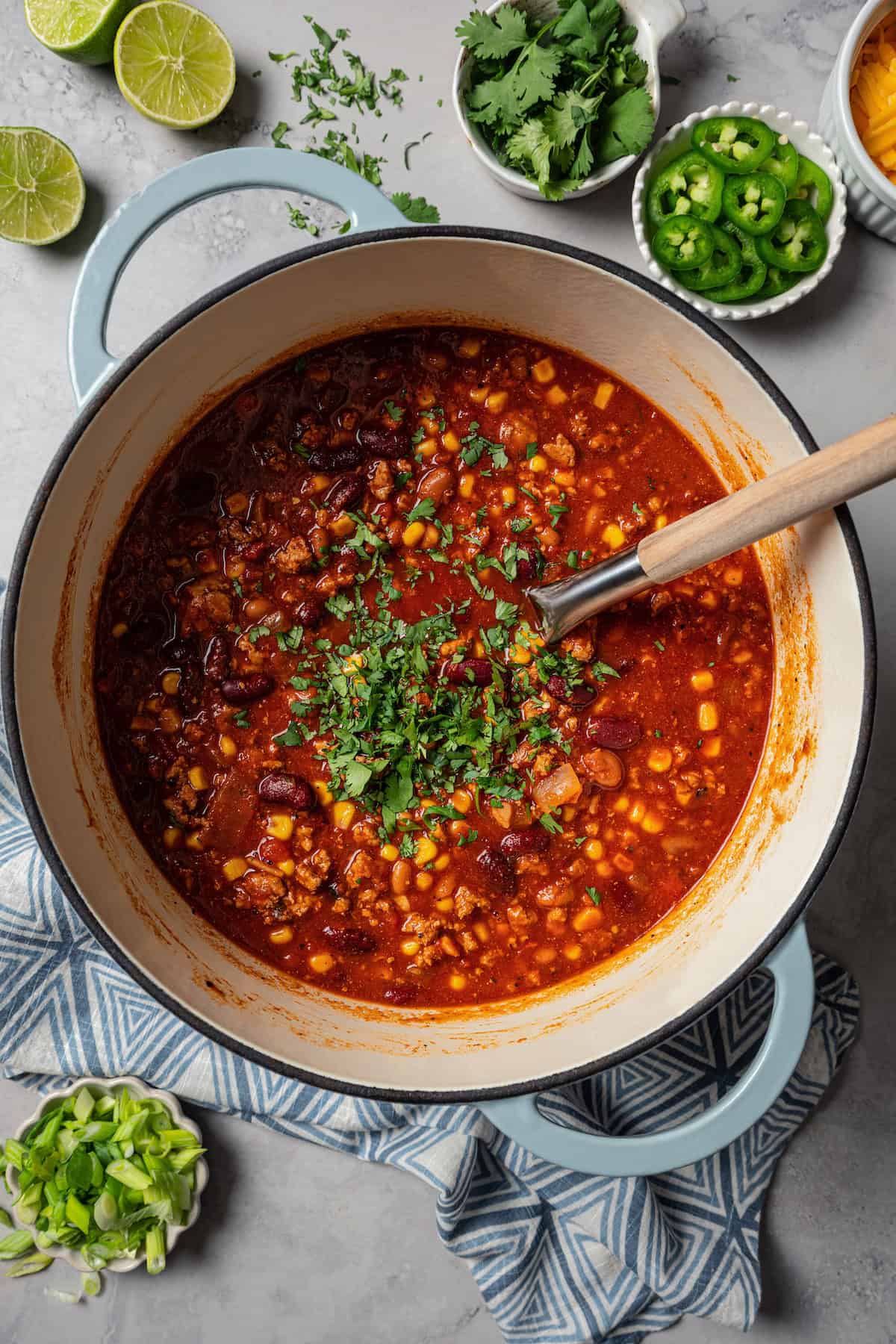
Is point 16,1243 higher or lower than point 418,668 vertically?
lower

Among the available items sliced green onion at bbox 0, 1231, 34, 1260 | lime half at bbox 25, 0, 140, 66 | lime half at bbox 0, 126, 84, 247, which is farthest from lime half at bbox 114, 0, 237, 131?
sliced green onion at bbox 0, 1231, 34, 1260

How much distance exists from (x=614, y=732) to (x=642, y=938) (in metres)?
0.68

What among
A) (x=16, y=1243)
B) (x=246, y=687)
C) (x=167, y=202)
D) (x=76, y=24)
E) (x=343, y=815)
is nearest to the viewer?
(x=167, y=202)

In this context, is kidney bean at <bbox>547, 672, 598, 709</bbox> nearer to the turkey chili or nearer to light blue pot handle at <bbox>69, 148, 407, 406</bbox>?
the turkey chili

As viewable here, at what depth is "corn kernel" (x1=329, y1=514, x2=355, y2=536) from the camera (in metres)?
3.13

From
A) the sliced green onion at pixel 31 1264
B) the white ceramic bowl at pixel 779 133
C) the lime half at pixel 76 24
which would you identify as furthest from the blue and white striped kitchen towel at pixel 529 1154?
the lime half at pixel 76 24

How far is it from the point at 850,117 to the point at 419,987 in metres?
3.01

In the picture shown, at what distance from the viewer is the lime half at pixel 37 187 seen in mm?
3344

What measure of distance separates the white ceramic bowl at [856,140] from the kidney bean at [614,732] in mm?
1807

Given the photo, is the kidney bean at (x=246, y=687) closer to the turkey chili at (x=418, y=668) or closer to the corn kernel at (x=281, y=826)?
the turkey chili at (x=418, y=668)

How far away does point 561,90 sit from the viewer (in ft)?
10.6

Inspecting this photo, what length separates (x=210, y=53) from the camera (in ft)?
11.1

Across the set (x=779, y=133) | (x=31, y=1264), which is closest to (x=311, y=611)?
(x=779, y=133)

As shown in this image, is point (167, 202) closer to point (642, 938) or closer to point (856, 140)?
point (856, 140)
